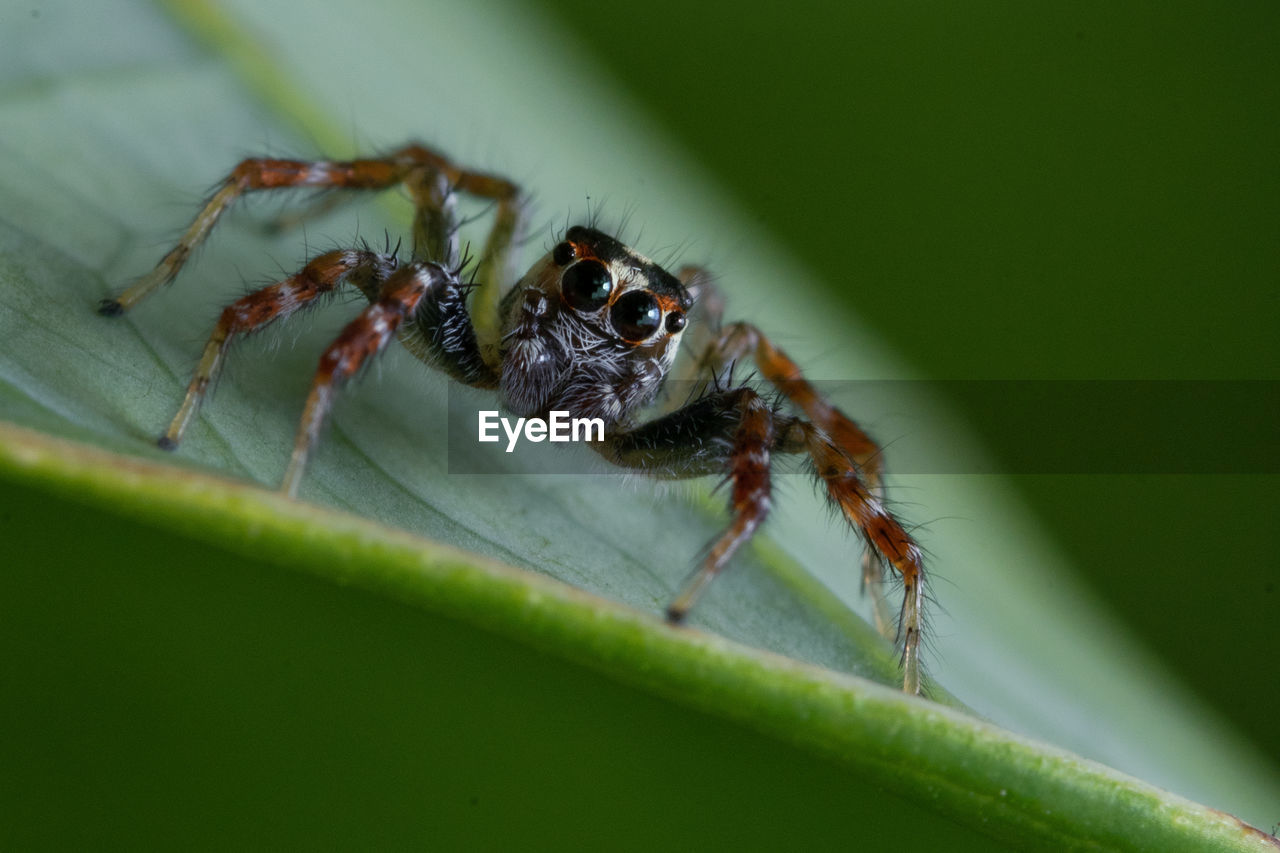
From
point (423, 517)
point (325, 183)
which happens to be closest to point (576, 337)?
point (325, 183)

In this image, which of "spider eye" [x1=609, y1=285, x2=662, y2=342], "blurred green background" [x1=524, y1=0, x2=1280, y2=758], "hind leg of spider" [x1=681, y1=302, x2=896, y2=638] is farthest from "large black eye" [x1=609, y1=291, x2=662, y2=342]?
"blurred green background" [x1=524, y1=0, x2=1280, y2=758]

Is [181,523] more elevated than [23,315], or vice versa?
[23,315]

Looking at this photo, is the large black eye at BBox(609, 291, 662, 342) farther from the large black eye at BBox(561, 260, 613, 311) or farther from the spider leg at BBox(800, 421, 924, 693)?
the spider leg at BBox(800, 421, 924, 693)

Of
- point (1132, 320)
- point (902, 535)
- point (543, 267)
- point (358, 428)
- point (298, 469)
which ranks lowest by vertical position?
point (298, 469)

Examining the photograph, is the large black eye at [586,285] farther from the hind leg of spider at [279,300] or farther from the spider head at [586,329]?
the hind leg of spider at [279,300]

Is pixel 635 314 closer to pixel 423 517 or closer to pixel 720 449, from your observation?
pixel 720 449

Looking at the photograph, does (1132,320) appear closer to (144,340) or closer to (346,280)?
(346,280)

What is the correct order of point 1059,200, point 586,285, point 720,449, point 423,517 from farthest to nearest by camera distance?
point 1059,200 < point 586,285 < point 720,449 < point 423,517

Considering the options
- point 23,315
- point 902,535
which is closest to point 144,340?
point 23,315
